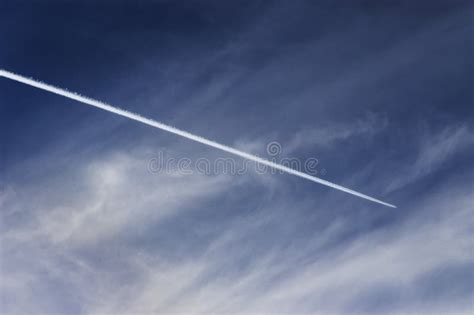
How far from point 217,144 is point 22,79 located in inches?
1030

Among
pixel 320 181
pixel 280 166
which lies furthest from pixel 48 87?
pixel 320 181

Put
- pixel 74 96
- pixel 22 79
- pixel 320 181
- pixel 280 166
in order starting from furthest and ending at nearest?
pixel 320 181, pixel 280 166, pixel 74 96, pixel 22 79

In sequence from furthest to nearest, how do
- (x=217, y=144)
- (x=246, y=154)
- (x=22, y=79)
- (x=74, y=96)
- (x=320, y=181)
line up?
(x=320, y=181), (x=246, y=154), (x=217, y=144), (x=74, y=96), (x=22, y=79)

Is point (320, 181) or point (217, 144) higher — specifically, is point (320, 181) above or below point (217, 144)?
above

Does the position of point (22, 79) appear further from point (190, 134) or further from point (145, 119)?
point (190, 134)

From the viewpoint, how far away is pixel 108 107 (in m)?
49.3

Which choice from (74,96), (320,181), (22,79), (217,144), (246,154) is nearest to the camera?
(22,79)

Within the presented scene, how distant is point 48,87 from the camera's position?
4656cm

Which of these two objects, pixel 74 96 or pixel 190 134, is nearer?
pixel 74 96

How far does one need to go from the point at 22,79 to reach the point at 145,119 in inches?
583

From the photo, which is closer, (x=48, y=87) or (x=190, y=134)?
(x=48, y=87)

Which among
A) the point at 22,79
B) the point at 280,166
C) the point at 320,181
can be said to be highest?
the point at 320,181

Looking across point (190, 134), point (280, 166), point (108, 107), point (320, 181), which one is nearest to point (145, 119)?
point (108, 107)

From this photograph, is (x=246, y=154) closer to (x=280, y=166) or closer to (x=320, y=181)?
(x=280, y=166)
